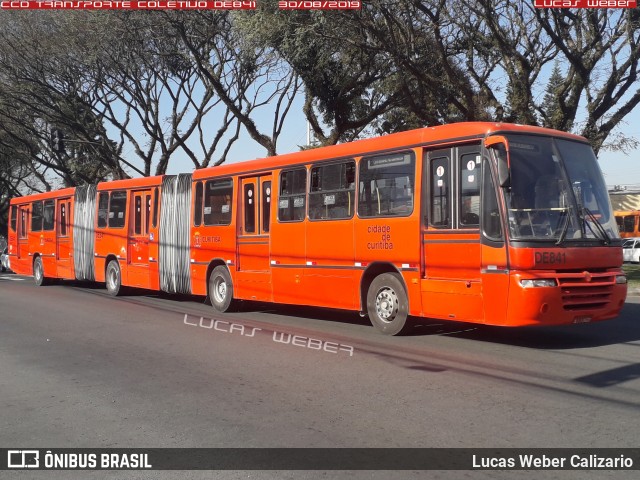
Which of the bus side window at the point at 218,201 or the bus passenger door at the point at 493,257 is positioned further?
the bus side window at the point at 218,201

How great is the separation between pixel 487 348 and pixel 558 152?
284 centimetres

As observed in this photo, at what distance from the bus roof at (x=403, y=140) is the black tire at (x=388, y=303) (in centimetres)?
205

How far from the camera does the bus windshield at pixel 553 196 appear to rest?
857 centimetres

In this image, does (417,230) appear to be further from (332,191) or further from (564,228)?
(332,191)

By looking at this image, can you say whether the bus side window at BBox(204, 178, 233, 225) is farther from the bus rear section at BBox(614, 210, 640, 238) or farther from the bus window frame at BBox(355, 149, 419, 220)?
the bus rear section at BBox(614, 210, 640, 238)

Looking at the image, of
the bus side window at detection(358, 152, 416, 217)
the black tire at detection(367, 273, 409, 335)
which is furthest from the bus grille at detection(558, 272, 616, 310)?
the bus side window at detection(358, 152, 416, 217)

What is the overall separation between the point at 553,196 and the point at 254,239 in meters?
6.31

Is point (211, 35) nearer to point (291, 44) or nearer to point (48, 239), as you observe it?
point (291, 44)

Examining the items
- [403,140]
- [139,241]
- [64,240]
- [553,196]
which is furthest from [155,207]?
[553,196]

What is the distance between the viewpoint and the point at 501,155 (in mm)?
8664

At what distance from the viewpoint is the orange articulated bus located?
858 centimetres

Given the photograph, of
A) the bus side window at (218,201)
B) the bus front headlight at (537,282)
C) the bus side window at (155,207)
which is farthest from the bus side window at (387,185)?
the bus side window at (155,207)

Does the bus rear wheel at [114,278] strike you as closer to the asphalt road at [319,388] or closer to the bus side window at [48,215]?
the bus side window at [48,215]

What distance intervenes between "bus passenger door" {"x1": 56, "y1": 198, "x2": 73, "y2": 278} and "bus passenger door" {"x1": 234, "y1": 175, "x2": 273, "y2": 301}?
9.62 meters
